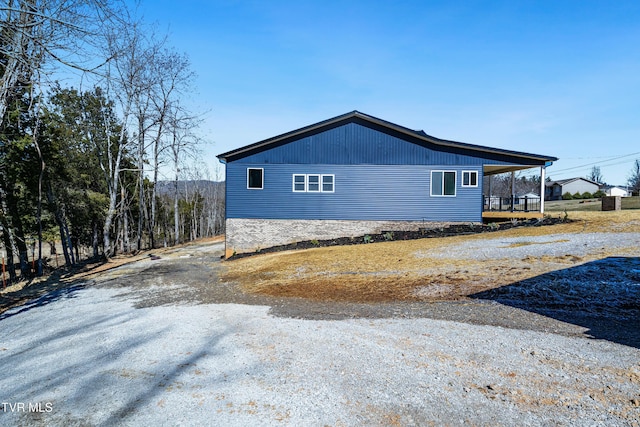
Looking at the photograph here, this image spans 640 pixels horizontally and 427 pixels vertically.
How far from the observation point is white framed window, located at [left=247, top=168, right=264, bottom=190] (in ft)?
58.3

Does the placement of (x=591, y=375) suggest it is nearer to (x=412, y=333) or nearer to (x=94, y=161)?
(x=412, y=333)

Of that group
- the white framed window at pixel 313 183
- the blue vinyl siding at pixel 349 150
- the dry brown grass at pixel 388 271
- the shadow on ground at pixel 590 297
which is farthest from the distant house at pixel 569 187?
the shadow on ground at pixel 590 297

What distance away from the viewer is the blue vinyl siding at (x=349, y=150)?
17562 mm

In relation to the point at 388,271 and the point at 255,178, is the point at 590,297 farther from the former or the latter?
the point at 255,178

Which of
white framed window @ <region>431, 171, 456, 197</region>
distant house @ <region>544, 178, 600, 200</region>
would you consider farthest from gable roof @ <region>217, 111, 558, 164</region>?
distant house @ <region>544, 178, 600, 200</region>

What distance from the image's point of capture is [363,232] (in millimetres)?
17719

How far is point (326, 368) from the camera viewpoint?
4.22 metres

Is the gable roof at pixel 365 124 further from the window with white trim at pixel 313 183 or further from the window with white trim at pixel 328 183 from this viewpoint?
the window with white trim at pixel 328 183

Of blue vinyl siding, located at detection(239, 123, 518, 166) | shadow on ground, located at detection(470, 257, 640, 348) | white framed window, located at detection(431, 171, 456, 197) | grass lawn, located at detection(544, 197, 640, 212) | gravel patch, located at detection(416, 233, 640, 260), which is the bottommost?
shadow on ground, located at detection(470, 257, 640, 348)

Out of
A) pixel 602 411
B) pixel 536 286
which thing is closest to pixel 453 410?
pixel 602 411

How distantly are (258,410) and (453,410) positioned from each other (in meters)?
1.73

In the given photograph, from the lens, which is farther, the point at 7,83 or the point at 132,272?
the point at 132,272

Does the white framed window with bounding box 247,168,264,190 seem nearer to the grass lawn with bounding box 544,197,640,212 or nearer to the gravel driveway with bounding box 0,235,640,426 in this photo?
the gravel driveway with bounding box 0,235,640,426

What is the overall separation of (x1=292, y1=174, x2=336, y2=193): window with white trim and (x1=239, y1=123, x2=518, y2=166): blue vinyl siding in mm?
672
